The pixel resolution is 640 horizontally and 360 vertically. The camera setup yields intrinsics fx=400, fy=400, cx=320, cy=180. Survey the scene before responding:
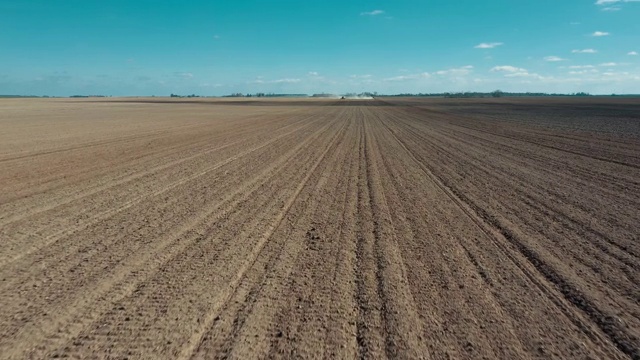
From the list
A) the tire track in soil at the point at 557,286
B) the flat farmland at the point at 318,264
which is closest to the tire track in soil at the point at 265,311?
the flat farmland at the point at 318,264

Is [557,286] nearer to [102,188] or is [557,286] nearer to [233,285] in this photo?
[233,285]

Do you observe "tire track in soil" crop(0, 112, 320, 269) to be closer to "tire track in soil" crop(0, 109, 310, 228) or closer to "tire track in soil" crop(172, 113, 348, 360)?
"tire track in soil" crop(0, 109, 310, 228)

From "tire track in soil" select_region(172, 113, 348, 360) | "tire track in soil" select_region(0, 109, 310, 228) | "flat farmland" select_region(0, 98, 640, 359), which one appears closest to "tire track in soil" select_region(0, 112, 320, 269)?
"flat farmland" select_region(0, 98, 640, 359)

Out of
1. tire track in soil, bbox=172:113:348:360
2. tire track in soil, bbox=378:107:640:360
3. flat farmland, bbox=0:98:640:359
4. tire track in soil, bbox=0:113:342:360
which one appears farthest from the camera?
tire track in soil, bbox=0:113:342:360

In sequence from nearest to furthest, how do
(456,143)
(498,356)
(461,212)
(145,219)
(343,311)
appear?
(498,356)
(343,311)
(145,219)
(461,212)
(456,143)

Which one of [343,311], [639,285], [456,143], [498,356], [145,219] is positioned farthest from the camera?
[456,143]

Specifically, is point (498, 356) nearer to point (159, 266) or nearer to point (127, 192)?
point (159, 266)

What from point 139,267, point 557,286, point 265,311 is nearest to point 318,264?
point 265,311

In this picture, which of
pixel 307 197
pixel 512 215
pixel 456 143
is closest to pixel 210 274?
pixel 307 197

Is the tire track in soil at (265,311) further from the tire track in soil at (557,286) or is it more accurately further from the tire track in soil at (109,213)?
the tire track in soil at (109,213)
